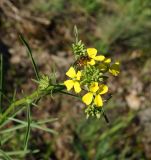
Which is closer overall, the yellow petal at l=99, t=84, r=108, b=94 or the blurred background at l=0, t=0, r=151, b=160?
the yellow petal at l=99, t=84, r=108, b=94

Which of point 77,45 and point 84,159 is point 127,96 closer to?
point 84,159

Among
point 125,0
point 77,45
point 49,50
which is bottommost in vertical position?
point 77,45

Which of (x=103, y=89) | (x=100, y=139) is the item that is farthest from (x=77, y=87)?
(x=100, y=139)

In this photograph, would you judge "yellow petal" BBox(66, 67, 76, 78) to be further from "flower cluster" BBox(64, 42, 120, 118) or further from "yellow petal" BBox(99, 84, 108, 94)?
"yellow petal" BBox(99, 84, 108, 94)

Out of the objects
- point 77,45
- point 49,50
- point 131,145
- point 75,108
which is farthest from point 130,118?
point 77,45

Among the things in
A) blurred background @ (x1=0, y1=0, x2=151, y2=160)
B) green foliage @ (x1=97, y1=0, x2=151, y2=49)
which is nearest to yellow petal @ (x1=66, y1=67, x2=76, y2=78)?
blurred background @ (x1=0, y1=0, x2=151, y2=160)

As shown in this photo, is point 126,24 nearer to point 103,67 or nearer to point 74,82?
point 103,67

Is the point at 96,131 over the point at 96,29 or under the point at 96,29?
under

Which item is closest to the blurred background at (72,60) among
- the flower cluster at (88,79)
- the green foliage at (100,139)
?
the green foliage at (100,139)
